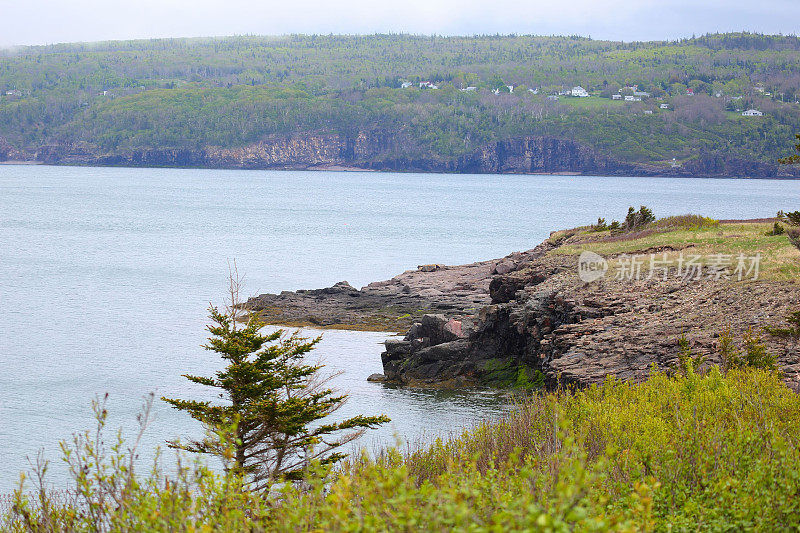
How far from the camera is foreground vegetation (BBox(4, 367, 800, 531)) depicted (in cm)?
634

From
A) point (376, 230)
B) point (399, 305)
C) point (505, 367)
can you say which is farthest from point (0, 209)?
point (505, 367)

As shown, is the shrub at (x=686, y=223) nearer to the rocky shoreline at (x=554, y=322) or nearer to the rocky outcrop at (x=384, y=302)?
the rocky shoreline at (x=554, y=322)

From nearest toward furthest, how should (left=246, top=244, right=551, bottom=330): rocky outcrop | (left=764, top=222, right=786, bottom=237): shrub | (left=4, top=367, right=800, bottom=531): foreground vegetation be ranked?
(left=4, top=367, right=800, bottom=531): foreground vegetation < (left=764, top=222, right=786, bottom=237): shrub < (left=246, top=244, right=551, bottom=330): rocky outcrop

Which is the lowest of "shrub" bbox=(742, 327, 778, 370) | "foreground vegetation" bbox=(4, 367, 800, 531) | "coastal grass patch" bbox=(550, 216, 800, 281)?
"shrub" bbox=(742, 327, 778, 370)

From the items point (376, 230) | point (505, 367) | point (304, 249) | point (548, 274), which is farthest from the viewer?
point (376, 230)

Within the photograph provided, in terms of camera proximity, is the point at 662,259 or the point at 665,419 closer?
the point at 665,419

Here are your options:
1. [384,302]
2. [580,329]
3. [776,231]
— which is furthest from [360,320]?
[776,231]

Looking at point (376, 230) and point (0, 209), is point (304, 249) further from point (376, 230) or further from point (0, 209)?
point (0, 209)

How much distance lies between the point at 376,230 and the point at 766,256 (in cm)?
7701

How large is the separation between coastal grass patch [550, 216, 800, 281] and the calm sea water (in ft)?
30.9

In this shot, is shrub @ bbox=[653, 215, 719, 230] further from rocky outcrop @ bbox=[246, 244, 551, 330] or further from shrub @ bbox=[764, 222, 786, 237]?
rocky outcrop @ bbox=[246, 244, 551, 330]

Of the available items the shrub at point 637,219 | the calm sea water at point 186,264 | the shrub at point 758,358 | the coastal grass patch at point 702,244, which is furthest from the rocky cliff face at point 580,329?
the shrub at point 637,219

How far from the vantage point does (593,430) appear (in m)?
12.9

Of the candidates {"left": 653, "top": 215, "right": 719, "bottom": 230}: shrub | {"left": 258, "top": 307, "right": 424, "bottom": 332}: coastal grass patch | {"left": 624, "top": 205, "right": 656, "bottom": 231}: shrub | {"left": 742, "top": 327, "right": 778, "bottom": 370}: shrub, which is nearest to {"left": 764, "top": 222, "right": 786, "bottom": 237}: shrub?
{"left": 653, "top": 215, "right": 719, "bottom": 230}: shrub
